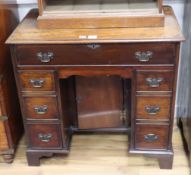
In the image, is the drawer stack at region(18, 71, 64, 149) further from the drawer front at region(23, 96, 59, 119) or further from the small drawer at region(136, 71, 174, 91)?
the small drawer at region(136, 71, 174, 91)

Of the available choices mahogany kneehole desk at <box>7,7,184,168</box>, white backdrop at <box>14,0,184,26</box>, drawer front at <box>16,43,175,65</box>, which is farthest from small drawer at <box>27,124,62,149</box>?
white backdrop at <box>14,0,184,26</box>

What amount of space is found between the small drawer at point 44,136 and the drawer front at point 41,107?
0.06 metres

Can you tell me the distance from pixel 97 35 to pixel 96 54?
0.08 m

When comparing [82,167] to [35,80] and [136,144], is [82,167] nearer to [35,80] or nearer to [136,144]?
[136,144]

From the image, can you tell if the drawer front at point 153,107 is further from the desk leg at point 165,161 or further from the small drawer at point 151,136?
the desk leg at point 165,161

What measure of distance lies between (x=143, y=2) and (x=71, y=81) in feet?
1.73

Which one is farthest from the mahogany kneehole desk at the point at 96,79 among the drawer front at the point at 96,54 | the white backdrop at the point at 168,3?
the white backdrop at the point at 168,3

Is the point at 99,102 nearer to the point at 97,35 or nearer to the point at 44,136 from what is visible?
the point at 44,136

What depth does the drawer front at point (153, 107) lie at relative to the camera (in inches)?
62.0

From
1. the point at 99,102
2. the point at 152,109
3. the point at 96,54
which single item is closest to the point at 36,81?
the point at 96,54

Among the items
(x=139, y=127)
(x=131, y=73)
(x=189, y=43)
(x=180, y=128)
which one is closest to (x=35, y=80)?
(x=131, y=73)

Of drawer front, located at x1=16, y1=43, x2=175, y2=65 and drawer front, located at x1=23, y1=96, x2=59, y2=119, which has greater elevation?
drawer front, located at x1=16, y1=43, x2=175, y2=65

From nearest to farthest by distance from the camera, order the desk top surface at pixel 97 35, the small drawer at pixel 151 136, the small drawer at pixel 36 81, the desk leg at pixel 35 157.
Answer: the desk top surface at pixel 97 35
the small drawer at pixel 36 81
the small drawer at pixel 151 136
the desk leg at pixel 35 157

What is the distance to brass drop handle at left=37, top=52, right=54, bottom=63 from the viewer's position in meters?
1.49
